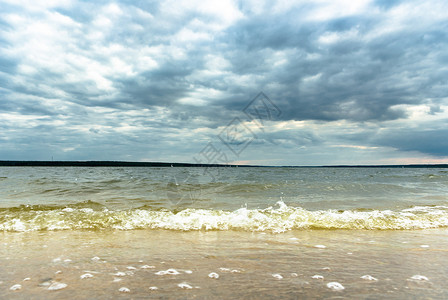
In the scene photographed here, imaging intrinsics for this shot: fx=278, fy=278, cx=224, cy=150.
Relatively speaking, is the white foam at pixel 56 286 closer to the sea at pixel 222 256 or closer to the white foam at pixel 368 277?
the sea at pixel 222 256

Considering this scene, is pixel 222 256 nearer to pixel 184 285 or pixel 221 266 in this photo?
pixel 221 266

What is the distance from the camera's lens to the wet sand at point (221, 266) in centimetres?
296

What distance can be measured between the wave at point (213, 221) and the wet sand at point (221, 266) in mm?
837

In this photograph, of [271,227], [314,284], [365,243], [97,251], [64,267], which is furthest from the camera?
[271,227]

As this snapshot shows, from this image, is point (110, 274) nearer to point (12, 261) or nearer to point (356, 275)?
point (12, 261)

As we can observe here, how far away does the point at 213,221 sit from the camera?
730 centimetres

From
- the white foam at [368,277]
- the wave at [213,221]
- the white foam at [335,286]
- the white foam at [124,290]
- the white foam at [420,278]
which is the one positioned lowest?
the wave at [213,221]

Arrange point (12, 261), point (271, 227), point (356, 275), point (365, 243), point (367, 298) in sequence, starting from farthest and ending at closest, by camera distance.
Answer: point (271, 227) < point (365, 243) < point (12, 261) < point (356, 275) < point (367, 298)

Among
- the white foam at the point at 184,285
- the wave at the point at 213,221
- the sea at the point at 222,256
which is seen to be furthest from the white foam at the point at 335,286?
the wave at the point at 213,221

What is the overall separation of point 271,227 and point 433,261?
3.43m

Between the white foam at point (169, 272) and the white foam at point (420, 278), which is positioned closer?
the white foam at point (420, 278)

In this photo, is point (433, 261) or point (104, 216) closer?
point (433, 261)

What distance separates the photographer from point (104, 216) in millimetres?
7742

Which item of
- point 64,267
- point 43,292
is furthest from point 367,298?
point 64,267
